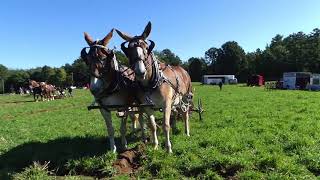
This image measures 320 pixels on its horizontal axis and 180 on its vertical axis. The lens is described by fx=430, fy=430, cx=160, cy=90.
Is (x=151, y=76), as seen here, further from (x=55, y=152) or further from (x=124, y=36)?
(x=55, y=152)

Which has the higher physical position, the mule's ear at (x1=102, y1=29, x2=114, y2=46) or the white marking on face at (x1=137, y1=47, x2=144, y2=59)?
the mule's ear at (x1=102, y1=29, x2=114, y2=46)

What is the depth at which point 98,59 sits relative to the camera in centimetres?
976

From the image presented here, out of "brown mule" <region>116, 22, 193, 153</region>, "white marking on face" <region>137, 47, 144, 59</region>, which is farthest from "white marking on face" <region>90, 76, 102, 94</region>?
"white marking on face" <region>137, 47, 144, 59</region>

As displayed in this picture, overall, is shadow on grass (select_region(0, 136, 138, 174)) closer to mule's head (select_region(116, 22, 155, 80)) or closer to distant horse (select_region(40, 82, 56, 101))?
mule's head (select_region(116, 22, 155, 80))

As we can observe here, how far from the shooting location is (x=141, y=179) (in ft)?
28.7

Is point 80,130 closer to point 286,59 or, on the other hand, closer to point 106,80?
point 106,80

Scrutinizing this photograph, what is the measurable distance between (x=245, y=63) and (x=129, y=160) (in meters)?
142

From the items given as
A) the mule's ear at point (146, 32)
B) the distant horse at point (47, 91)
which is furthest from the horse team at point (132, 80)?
the distant horse at point (47, 91)

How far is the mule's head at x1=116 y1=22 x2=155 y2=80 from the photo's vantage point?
934 centimetres

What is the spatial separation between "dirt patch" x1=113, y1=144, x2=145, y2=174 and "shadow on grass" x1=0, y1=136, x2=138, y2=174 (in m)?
0.90

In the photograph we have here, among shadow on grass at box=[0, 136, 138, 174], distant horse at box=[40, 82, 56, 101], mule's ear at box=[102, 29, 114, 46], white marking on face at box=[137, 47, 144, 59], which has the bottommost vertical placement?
shadow on grass at box=[0, 136, 138, 174]

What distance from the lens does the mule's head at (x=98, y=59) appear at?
381 inches

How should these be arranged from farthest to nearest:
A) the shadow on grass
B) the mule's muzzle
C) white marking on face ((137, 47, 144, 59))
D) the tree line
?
the tree line → the shadow on grass → white marking on face ((137, 47, 144, 59)) → the mule's muzzle

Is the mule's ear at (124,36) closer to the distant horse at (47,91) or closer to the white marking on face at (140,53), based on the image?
the white marking on face at (140,53)
